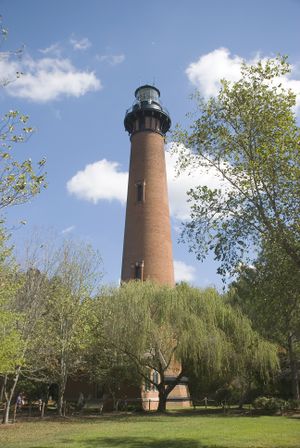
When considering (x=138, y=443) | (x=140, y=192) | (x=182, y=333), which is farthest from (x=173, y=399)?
(x=138, y=443)

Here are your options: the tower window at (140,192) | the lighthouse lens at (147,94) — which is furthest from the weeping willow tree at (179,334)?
the lighthouse lens at (147,94)

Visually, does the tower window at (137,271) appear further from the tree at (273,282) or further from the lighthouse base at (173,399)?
the tree at (273,282)

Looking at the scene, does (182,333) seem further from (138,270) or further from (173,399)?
(173,399)

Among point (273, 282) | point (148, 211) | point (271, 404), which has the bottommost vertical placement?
point (271, 404)

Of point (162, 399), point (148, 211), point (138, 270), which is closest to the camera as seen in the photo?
point (162, 399)

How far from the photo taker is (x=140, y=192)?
32.1 meters

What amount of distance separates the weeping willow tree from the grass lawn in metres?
4.67

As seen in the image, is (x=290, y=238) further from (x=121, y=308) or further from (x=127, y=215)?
(x=127, y=215)

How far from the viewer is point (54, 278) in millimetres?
22578

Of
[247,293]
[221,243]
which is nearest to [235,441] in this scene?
[247,293]

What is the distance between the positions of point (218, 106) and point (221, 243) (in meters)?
4.24

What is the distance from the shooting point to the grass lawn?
459 inches

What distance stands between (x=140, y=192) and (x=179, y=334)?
13.3m

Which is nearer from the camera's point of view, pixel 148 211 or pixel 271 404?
pixel 271 404
